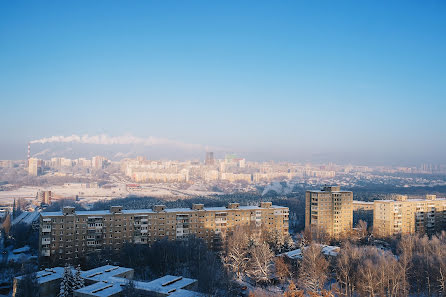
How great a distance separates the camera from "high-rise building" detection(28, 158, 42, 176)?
3512 cm

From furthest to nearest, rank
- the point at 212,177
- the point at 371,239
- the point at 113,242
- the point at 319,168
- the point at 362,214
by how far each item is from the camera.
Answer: the point at 319,168
the point at 212,177
the point at 362,214
the point at 371,239
the point at 113,242

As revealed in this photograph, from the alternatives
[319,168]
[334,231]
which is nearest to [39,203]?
[334,231]

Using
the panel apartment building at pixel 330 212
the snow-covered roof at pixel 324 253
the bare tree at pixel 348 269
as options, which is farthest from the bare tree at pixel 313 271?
the panel apartment building at pixel 330 212

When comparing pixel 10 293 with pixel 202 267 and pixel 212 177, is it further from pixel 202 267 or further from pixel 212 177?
pixel 212 177

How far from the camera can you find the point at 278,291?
852 cm

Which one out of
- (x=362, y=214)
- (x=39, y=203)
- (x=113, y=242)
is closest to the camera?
(x=113, y=242)

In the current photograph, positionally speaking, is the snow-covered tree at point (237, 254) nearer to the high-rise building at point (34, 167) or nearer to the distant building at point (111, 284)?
the distant building at point (111, 284)

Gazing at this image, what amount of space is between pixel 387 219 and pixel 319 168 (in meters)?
45.4

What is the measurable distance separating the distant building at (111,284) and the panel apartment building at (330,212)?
748 cm

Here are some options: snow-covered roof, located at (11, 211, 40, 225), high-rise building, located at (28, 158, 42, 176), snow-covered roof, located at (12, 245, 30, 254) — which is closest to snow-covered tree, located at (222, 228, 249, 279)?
snow-covered roof, located at (12, 245, 30, 254)

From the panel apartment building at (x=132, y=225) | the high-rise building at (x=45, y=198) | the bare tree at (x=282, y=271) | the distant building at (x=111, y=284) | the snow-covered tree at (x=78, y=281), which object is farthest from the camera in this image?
the high-rise building at (x=45, y=198)

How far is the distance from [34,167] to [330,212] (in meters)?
30.7

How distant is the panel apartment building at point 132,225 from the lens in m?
10.7

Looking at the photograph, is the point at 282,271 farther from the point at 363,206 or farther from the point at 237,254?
the point at 363,206
